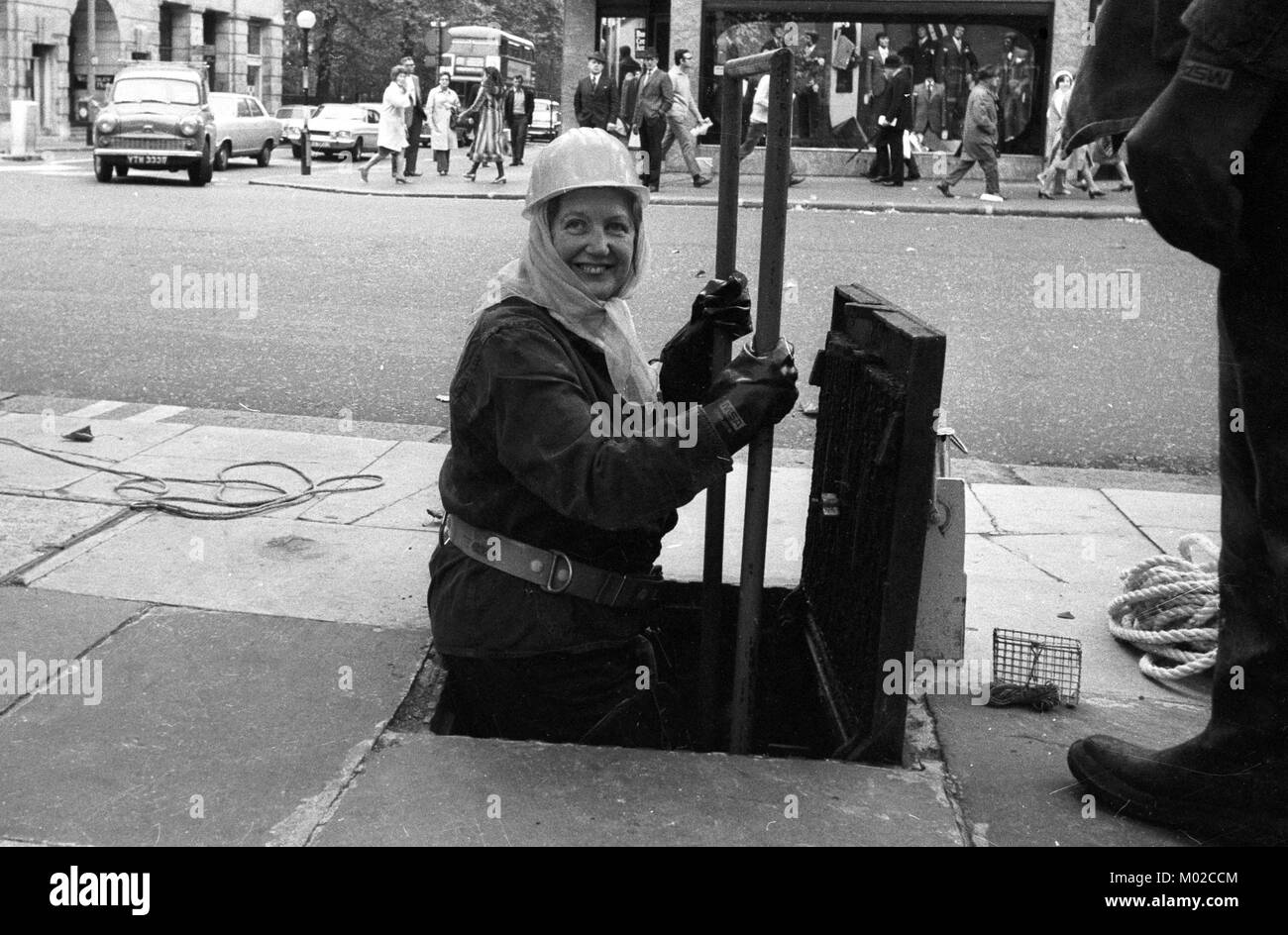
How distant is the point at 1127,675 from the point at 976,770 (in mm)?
826

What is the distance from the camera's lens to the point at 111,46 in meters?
41.6

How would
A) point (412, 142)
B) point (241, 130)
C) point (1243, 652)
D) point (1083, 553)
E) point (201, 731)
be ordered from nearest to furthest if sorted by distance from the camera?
point (1243, 652) < point (201, 731) < point (1083, 553) < point (412, 142) < point (241, 130)

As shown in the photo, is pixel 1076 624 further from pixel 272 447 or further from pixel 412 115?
pixel 412 115

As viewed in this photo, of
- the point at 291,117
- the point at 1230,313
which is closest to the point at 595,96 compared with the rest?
the point at 1230,313

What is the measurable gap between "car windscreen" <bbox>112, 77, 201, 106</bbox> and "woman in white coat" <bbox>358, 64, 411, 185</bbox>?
12.3ft

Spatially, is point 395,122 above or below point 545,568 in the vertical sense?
above

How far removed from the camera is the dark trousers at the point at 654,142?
1973 centimetres

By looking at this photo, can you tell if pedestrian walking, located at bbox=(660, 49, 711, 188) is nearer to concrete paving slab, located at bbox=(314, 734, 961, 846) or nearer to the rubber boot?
concrete paving slab, located at bbox=(314, 734, 961, 846)

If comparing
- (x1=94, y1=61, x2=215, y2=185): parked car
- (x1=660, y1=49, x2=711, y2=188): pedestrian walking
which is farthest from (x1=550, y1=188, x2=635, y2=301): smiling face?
(x1=94, y1=61, x2=215, y2=185): parked car

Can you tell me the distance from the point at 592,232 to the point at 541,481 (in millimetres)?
577

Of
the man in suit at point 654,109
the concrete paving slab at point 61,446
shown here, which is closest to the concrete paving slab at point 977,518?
the concrete paving slab at point 61,446

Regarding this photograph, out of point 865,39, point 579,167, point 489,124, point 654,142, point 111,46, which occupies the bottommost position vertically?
point 579,167
